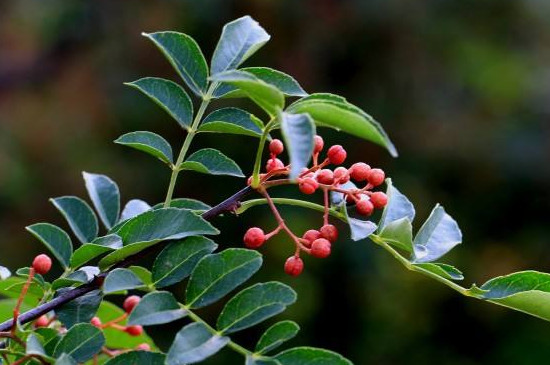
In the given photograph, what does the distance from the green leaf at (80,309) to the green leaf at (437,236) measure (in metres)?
0.25

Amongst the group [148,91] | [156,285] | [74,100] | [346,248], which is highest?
[148,91]

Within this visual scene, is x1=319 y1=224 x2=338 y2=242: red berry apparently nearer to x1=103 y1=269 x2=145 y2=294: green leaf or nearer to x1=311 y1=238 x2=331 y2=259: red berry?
x1=311 y1=238 x2=331 y2=259: red berry

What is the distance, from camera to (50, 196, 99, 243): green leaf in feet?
2.78

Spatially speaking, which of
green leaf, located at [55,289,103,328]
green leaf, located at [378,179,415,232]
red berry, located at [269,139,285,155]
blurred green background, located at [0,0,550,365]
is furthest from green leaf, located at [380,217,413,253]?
blurred green background, located at [0,0,550,365]

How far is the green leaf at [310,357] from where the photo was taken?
603 mm

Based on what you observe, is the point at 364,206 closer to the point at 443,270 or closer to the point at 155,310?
the point at 443,270

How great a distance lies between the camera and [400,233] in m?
0.71

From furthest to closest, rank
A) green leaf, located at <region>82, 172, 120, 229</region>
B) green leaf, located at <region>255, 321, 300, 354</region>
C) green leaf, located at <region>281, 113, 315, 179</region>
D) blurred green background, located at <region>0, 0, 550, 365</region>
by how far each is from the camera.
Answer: blurred green background, located at <region>0, 0, 550, 365</region>
green leaf, located at <region>82, 172, 120, 229</region>
green leaf, located at <region>255, 321, 300, 354</region>
green leaf, located at <region>281, 113, 315, 179</region>

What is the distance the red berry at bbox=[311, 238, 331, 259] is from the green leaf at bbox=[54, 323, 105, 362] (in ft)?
0.54

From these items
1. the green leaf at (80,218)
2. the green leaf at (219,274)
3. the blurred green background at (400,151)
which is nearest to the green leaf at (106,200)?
the green leaf at (80,218)

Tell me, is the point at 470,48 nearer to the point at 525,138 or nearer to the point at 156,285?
the point at 525,138

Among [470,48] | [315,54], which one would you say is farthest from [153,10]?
[470,48]

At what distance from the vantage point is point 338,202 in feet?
2.40

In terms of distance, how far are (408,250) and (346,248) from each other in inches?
92.9
